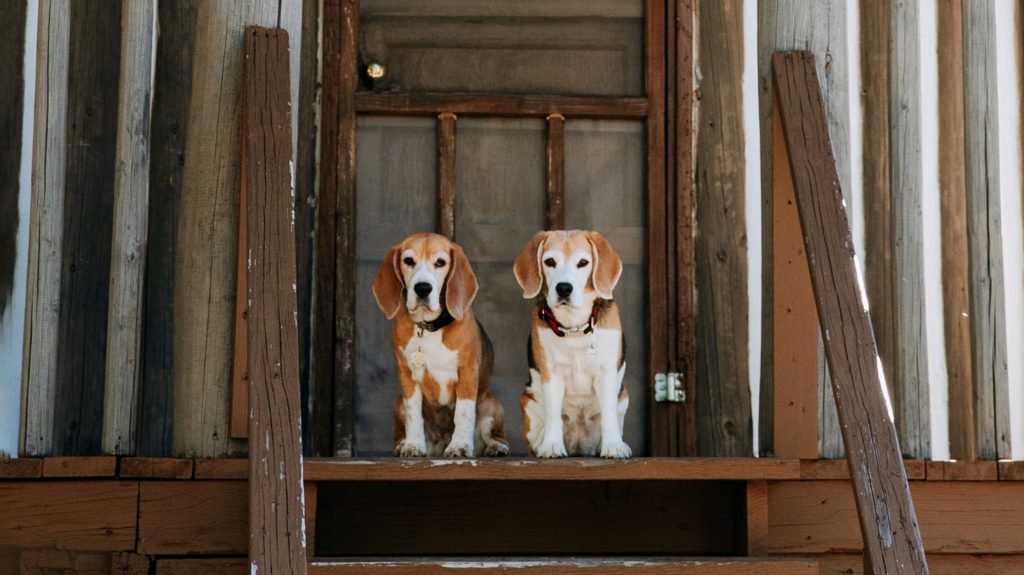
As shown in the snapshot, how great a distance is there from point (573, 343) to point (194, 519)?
1.36 metres

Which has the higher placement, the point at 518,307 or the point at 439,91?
the point at 439,91

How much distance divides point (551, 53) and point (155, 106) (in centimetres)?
170

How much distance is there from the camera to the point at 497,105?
5562 millimetres

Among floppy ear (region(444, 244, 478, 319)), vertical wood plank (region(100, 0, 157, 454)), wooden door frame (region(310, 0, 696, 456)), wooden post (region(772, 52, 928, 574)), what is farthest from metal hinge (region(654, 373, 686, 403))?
vertical wood plank (region(100, 0, 157, 454))

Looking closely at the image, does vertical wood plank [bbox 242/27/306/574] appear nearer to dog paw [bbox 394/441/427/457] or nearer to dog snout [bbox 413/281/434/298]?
dog snout [bbox 413/281/434/298]

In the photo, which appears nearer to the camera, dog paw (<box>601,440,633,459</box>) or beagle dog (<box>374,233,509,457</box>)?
dog paw (<box>601,440,633,459</box>)

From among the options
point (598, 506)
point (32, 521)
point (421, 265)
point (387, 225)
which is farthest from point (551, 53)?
point (32, 521)

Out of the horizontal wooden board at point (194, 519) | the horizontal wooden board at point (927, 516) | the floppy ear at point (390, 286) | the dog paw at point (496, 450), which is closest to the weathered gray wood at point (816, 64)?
the horizontal wooden board at point (927, 516)

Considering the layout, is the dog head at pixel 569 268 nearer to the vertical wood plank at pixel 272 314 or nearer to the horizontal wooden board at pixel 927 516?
the horizontal wooden board at pixel 927 516

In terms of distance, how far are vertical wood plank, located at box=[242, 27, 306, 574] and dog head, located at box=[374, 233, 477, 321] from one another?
0.63 m

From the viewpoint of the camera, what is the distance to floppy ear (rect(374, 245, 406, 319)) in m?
4.73

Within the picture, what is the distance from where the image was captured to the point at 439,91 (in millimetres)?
5602

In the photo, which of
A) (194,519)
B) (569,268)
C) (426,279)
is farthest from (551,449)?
(194,519)

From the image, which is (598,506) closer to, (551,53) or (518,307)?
(518,307)
